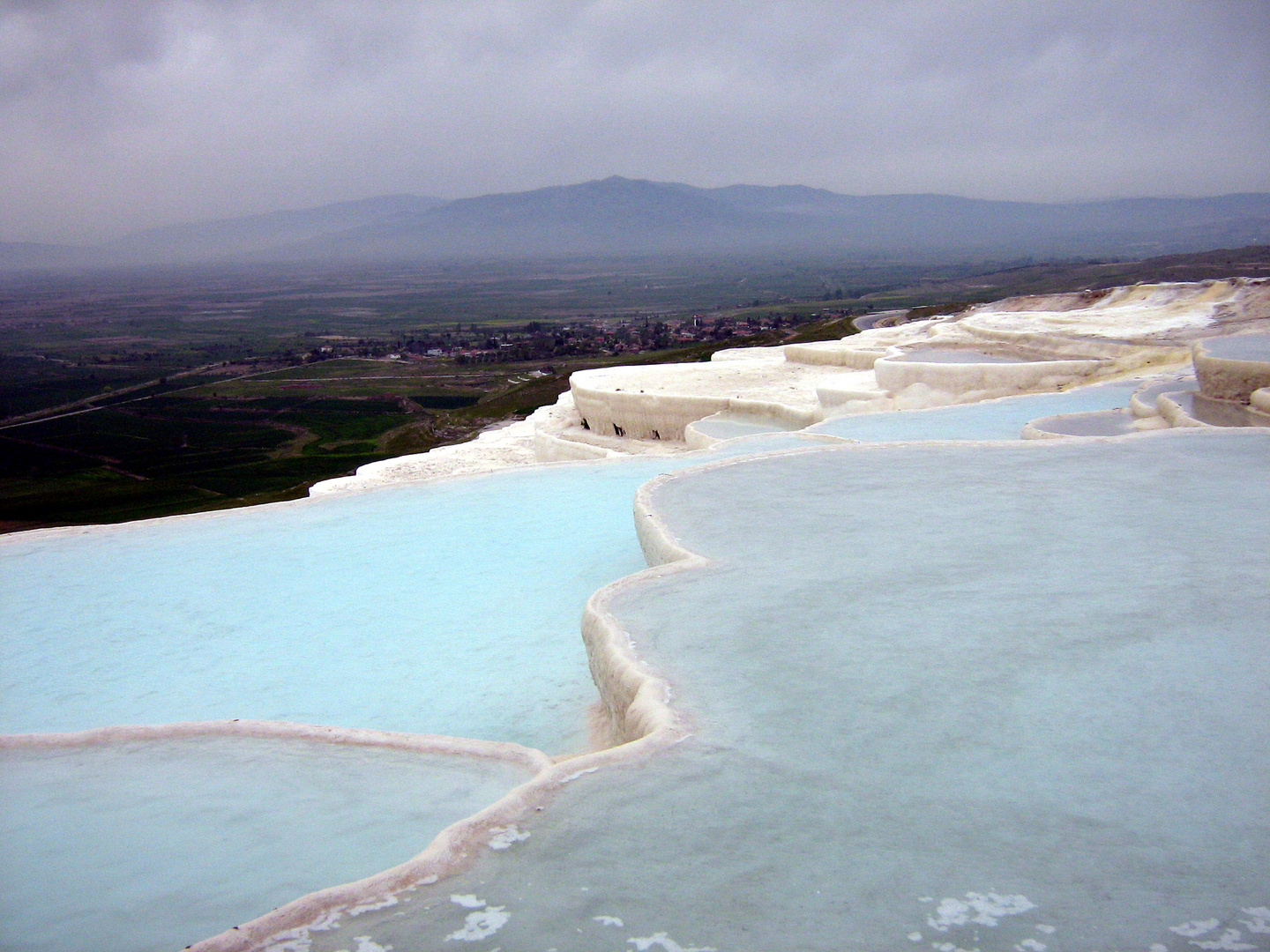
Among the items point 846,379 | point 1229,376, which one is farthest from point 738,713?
point 846,379

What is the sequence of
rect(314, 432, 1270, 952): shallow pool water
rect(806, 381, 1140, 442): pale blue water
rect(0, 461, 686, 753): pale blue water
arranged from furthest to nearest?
rect(806, 381, 1140, 442): pale blue water, rect(0, 461, 686, 753): pale blue water, rect(314, 432, 1270, 952): shallow pool water

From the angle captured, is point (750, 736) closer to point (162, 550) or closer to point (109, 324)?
point (162, 550)

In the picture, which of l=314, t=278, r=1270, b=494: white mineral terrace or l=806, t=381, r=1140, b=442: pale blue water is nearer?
l=806, t=381, r=1140, b=442: pale blue water

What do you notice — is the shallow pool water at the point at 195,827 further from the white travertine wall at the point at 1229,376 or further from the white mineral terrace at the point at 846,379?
the white travertine wall at the point at 1229,376

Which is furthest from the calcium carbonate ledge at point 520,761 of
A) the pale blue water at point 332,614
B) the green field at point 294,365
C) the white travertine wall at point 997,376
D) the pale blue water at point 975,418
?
the green field at point 294,365

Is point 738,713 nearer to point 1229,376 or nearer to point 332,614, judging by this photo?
point 332,614

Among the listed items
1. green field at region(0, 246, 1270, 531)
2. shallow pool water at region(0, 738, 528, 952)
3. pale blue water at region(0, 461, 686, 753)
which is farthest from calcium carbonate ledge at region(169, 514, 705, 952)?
green field at region(0, 246, 1270, 531)

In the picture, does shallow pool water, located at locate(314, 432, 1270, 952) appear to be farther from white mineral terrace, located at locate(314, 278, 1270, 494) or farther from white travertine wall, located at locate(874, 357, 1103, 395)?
white travertine wall, located at locate(874, 357, 1103, 395)
